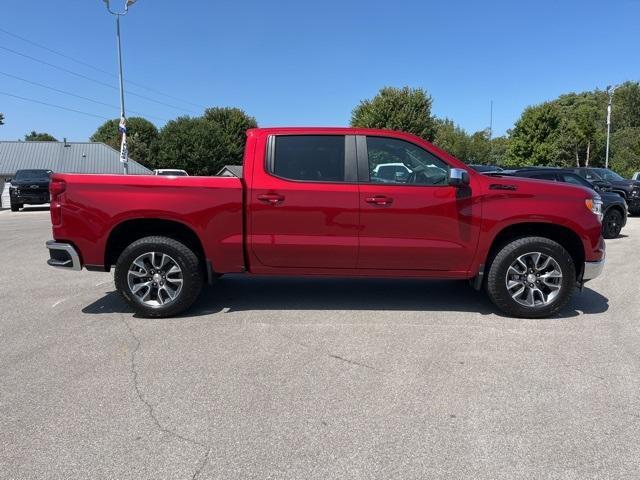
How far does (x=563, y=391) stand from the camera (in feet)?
11.9

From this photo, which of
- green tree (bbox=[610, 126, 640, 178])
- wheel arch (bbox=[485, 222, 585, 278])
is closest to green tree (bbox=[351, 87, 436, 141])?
green tree (bbox=[610, 126, 640, 178])

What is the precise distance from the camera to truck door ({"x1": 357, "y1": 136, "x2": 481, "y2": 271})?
5164 mm

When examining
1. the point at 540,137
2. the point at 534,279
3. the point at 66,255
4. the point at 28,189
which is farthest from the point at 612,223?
the point at 540,137

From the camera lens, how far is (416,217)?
5172 millimetres

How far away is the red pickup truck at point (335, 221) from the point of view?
5176mm

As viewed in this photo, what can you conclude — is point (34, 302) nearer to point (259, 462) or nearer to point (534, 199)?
point (259, 462)

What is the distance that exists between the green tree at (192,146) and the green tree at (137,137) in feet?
21.3

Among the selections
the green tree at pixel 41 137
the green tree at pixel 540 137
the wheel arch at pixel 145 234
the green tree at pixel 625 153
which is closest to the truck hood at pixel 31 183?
the wheel arch at pixel 145 234

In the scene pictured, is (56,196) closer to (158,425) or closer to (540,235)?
(158,425)

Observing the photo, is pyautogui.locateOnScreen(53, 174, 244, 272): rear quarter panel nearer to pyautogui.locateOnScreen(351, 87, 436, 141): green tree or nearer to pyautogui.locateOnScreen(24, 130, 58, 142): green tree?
pyautogui.locateOnScreen(351, 87, 436, 141): green tree

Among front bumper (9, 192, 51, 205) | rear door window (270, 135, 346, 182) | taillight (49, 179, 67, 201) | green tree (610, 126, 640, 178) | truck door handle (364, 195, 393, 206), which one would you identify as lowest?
front bumper (9, 192, 51, 205)

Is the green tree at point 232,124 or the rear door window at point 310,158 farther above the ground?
the green tree at point 232,124

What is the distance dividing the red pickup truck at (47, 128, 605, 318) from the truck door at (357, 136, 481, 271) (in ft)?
0.03

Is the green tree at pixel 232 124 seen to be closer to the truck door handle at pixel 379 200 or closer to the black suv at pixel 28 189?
the black suv at pixel 28 189
